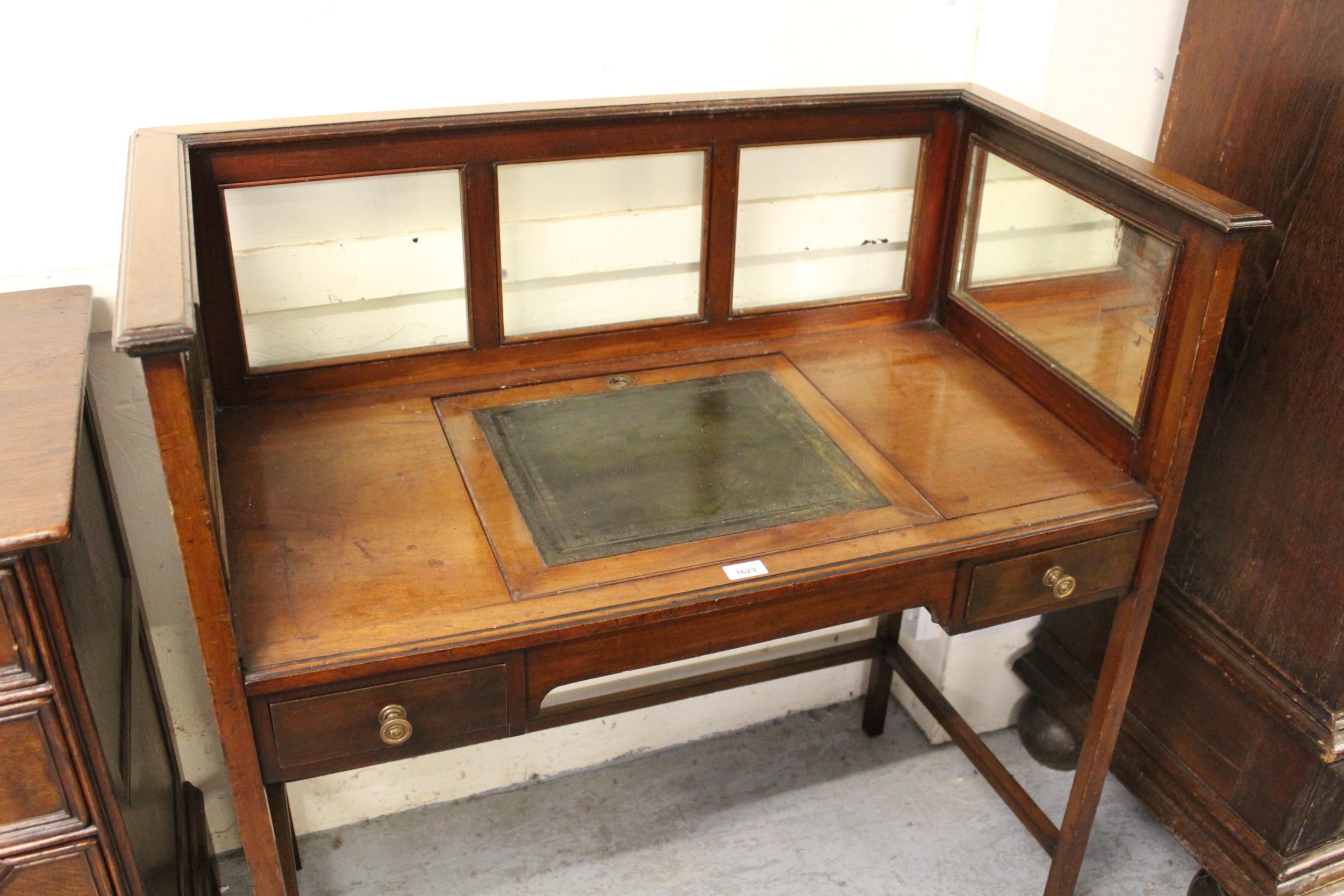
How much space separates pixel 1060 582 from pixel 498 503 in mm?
811

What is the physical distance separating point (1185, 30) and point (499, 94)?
1152 millimetres

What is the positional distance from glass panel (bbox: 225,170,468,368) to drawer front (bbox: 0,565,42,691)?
64 cm

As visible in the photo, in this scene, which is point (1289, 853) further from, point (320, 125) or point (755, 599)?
point (320, 125)

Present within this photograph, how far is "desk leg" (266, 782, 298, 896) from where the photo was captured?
179 centimetres

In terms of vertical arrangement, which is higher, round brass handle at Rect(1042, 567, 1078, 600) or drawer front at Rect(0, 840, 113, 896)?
round brass handle at Rect(1042, 567, 1078, 600)

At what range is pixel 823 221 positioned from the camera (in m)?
2.24

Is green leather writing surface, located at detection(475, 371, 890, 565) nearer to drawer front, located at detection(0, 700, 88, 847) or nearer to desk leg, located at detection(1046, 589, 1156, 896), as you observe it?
desk leg, located at detection(1046, 589, 1156, 896)

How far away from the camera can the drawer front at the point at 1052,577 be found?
1678 mm

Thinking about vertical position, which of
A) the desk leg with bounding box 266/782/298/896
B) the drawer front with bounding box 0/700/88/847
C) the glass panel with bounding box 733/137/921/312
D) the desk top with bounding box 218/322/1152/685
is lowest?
the desk leg with bounding box 266/782/298/896

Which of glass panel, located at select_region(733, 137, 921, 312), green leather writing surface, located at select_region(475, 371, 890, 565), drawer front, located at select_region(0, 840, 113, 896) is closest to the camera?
drawer front, located at select_region(0, 840, 113, 896)

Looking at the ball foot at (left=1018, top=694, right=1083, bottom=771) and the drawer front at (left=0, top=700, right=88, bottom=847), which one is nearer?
the drawer front at (left=0, top=700, right=88, bottom=847)

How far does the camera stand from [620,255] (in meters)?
2.14

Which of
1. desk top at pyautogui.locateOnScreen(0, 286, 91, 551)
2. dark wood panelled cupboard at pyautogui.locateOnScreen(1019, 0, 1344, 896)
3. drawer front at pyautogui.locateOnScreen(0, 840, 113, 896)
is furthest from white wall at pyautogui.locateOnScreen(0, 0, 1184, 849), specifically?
drawer front at pyautogui.locateOnScreen(0, 840, 113, 896)

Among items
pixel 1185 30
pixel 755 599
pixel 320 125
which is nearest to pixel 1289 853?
pixel 755 599
